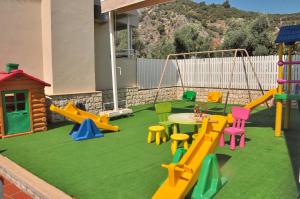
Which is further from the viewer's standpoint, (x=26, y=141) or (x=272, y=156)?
(x=26, y=141)

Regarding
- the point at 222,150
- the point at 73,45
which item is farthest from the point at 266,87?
the point at 73,45

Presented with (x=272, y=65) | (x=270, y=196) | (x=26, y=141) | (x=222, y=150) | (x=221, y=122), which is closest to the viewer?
(x=270, y=196)

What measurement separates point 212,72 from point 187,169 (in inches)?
515

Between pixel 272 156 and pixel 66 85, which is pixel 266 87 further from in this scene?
pixel 66 85

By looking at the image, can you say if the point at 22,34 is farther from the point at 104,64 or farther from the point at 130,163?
the point at 130,163

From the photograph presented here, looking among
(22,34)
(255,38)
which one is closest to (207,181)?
(22,34)

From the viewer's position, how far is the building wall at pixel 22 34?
34.8 ft

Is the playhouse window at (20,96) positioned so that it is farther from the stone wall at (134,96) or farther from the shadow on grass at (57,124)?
the stone wall at (134,96)

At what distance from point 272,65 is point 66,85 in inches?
407

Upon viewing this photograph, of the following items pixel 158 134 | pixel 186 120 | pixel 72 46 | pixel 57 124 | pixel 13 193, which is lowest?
pixel 13 193

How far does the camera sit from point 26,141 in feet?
28.0

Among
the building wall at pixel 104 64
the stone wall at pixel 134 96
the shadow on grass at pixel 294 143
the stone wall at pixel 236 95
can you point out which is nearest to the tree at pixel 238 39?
the stone wall at pixel 236 95

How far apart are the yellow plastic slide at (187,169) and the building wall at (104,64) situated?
31.9 feet

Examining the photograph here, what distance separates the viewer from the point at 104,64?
14672 mm
